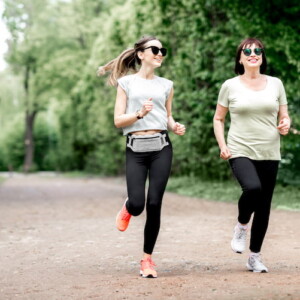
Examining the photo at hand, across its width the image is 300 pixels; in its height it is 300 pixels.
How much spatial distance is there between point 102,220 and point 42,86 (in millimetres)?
40860

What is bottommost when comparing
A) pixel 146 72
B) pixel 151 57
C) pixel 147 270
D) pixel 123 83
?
pixel 147 270

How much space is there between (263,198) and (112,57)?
79.1 feet

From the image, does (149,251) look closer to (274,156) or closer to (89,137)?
(274,156)

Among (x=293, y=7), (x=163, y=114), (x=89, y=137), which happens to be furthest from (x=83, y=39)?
(x=163, y=114)

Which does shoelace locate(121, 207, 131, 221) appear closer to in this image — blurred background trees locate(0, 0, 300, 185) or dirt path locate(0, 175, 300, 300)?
dirt path locate(0, 175, 300, 300)

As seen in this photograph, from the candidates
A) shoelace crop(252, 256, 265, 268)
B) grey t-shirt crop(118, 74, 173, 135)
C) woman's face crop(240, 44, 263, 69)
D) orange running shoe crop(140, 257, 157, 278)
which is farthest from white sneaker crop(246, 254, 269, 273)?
woman's face crop(240, 44, 263, 69)

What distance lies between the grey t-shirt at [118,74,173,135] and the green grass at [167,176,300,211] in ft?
26.2

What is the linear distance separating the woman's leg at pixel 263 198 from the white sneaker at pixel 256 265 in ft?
0.25

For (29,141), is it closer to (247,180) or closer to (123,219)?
(123,219)

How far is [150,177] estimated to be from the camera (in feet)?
18.3

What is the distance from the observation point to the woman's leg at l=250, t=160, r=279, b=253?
18.4 feet

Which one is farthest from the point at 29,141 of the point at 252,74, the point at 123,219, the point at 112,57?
the point at 252,74

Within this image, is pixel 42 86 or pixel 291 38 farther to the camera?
pixel 42 86

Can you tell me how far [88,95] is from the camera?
36688 mm
